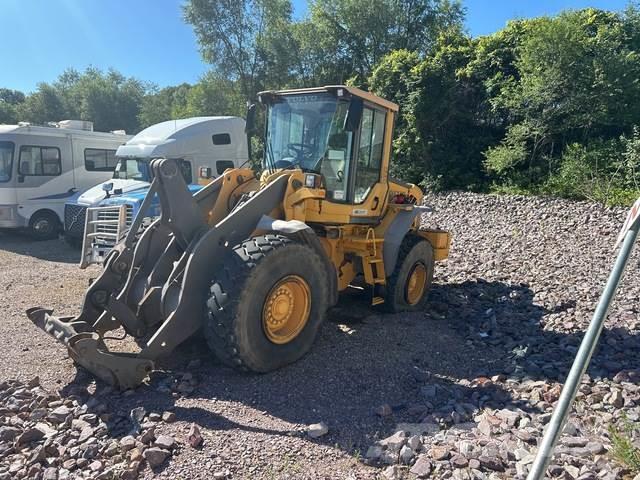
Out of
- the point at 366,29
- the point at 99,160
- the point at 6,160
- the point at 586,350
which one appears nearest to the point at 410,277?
the point at 586,350

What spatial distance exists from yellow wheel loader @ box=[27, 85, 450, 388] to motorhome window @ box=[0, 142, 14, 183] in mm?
8720

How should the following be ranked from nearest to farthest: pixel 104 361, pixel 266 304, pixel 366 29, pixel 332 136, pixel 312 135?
pixel 104 361 → pixel 266 304 → pixel 332 136 → pixel 312 135 → pixel 366 29

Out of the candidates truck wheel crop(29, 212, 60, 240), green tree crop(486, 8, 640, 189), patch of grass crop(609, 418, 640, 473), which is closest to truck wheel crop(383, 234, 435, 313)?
patch of grass crop(609, 418, 640, 473)

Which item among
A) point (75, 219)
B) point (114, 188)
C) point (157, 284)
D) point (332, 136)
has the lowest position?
point (75, 219)

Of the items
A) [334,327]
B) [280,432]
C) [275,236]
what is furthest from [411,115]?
[280,432]

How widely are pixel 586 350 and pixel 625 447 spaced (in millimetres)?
1646

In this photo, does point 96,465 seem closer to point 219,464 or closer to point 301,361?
point 219,464

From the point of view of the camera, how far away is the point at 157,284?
15.1 ft

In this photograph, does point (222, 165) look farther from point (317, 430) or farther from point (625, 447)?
point (625, 447)

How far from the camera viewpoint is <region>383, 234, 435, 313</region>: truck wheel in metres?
6.49

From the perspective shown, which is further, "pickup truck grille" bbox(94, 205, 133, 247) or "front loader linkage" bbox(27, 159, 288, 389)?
"pickup truck grille" bbox(94, 205, 133, 247)

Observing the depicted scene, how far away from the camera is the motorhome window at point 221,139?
40.9ft

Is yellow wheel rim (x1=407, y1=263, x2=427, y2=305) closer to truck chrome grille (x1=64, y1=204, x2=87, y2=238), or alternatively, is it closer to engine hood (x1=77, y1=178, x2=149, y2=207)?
engine hood (x1=77, y1=178, x2=149, y2=207)

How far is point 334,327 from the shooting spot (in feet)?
19.5
